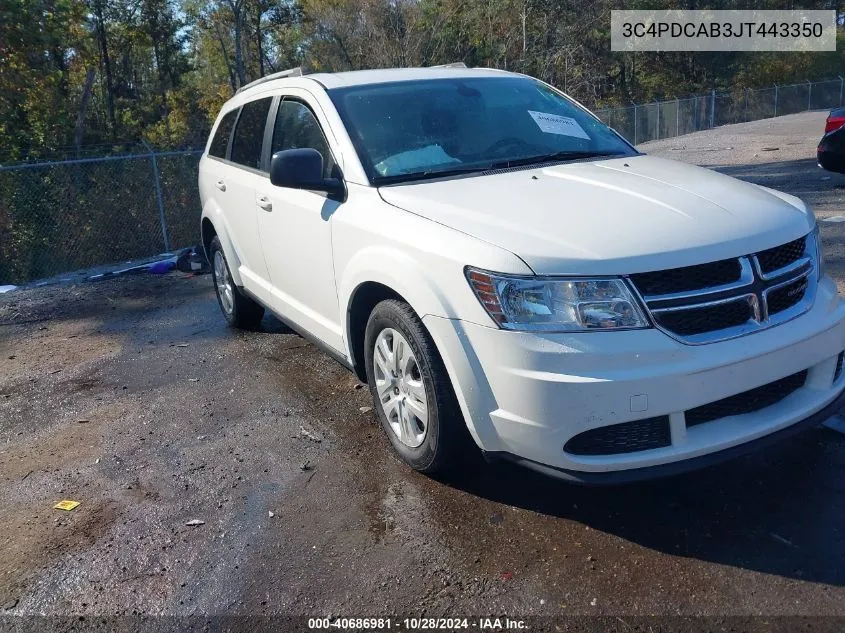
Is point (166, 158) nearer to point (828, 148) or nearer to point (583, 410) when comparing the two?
point (828, 148)

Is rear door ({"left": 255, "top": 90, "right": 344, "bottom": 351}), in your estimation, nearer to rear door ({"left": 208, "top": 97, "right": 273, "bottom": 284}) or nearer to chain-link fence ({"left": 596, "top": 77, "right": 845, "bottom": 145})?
rear door ({"left": 208, "top": 97, "right": 273, "bottom": 284})

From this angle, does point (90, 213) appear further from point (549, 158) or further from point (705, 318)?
point (705, 318)

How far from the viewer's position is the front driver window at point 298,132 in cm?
444

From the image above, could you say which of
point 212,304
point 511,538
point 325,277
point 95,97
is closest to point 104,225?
point 212,304

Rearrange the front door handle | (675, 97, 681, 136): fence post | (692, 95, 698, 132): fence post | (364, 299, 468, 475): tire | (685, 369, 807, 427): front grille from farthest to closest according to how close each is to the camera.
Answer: (692, 95, 698, 132): fence post → (675, 97, 681, 136): fence post → the front door handle → (364, 299, 468, 475): tire → (685, 369, 807, 427): front grille

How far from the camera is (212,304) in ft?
26.1

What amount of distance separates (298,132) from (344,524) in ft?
7.99

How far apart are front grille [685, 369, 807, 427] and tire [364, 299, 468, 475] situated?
0.96m

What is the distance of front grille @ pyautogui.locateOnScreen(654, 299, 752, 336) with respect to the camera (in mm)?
2961

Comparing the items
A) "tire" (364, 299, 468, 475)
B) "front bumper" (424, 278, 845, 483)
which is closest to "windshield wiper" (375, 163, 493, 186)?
"tire" (364, 299, 468, 475)

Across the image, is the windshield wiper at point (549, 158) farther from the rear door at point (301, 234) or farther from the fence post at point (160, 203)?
the fence post at point (160, 203)

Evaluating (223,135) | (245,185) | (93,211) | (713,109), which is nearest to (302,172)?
(245,185)

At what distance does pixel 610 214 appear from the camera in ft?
10.9

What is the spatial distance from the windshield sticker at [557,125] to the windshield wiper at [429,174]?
621 millimetres
